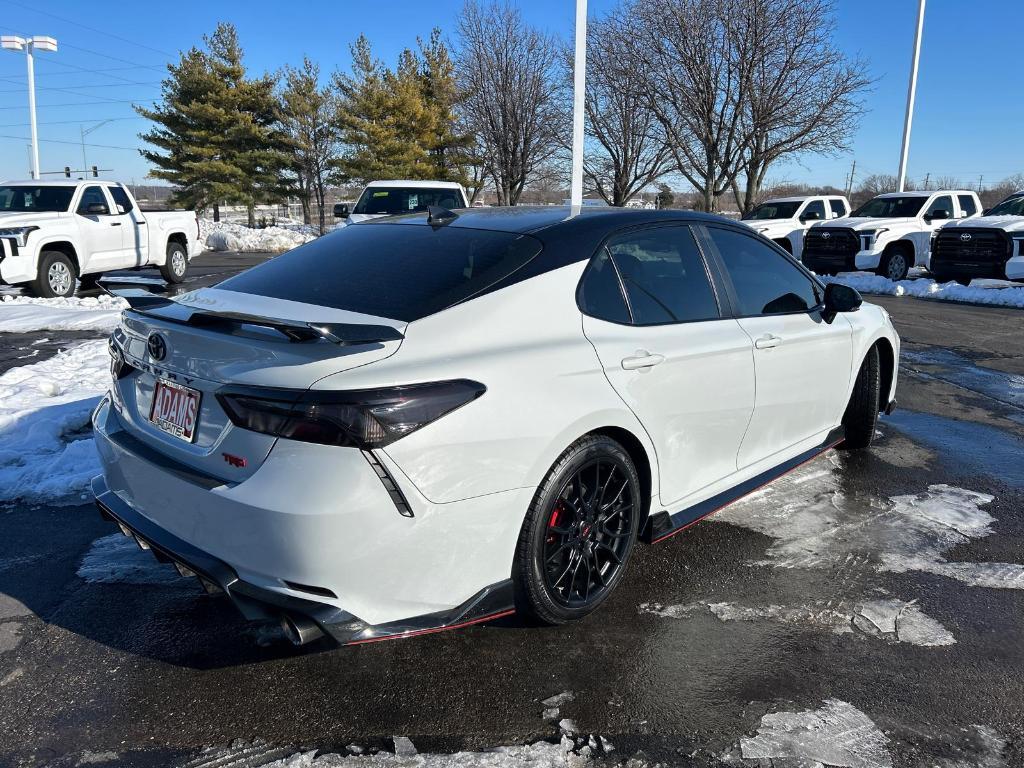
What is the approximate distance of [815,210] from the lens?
20250 millimetres

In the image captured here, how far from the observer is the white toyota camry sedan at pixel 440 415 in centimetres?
236

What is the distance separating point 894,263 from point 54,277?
53.4 feet

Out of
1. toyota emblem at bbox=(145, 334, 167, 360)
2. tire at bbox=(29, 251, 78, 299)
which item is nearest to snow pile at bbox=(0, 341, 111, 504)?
toyota emblem at bbox=(145, 334, 167, 360)

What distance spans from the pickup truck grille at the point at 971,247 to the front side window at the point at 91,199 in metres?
15.5

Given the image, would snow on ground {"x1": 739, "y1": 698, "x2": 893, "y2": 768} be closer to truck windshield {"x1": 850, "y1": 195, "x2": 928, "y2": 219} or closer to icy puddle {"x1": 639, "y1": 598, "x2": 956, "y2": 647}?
icy puddle {"x1": 639, "y1": 598, "x2": 956, "y2": 647}

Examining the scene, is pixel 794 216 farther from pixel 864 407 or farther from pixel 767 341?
pixel 767 341

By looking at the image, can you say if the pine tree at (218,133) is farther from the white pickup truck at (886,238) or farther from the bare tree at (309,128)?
the white pickup truck at (886,238)

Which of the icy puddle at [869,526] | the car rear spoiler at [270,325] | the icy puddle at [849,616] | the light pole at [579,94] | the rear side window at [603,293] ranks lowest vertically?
the icy puddle at [849,616]

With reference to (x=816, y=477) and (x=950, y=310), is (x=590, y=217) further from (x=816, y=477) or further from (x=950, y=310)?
(x=950, y=310)

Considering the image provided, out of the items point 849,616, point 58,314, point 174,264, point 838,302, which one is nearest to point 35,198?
point 174,264

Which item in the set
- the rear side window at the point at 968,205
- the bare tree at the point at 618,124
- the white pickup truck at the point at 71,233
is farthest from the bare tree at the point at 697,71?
the white pickup truck at the point at 71,233

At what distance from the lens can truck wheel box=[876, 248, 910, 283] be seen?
1728cm

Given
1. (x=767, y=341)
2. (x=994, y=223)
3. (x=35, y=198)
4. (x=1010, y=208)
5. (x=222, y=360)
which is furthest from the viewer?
(x=1010, y=208)

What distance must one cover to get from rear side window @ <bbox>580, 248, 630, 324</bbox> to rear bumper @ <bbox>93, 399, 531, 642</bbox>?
832mm
